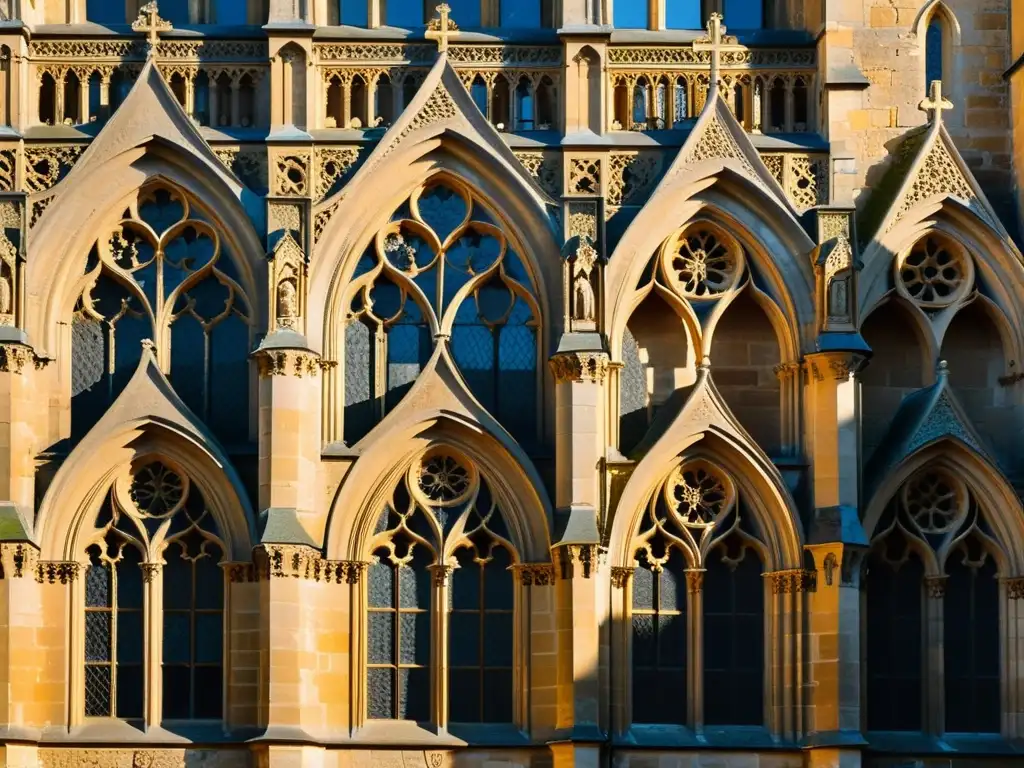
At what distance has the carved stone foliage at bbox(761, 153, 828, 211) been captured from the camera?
30312 millimetres

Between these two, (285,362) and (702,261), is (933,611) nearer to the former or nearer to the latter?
(702,261)

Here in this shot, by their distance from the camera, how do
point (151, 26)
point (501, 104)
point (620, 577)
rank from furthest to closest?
point (501, 104)
point (151, 26)
point (620, 577)

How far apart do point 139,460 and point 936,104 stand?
10.0 metres

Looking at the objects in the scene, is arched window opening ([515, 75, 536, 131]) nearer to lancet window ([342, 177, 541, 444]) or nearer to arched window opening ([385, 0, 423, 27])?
lancet window ([342, 177, 541, 444])

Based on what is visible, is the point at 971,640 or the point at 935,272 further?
the point at 935,272

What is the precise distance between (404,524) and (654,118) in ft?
18.4

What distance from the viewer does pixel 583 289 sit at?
29.5 metres

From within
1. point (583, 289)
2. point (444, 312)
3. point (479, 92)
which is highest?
point (479, 92)

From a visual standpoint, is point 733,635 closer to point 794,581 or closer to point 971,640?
point 794,581

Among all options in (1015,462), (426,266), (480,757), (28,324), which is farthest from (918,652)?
(28,324)

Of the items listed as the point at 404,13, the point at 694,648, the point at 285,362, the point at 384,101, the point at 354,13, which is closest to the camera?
the point at 285,362

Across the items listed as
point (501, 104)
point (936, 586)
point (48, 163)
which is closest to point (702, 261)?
point (501, 104)

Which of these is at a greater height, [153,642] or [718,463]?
[718,463]

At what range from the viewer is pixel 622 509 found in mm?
29422
